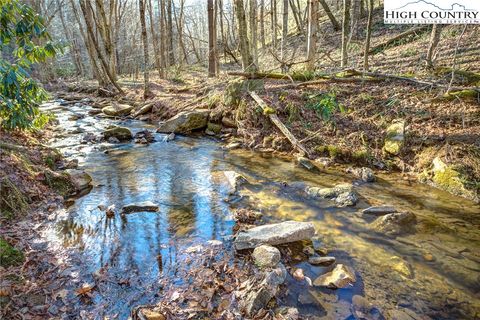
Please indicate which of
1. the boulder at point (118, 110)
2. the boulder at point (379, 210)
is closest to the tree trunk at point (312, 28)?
the boulder at point (379, 210)

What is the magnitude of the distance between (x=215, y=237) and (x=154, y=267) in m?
0.98

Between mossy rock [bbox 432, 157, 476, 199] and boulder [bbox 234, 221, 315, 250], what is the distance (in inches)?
126

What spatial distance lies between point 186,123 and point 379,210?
696 centimetres

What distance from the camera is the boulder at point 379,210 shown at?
494cm

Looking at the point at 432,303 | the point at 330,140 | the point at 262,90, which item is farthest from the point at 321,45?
the point at 432,303

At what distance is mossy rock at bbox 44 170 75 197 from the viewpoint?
Answer: 550 centimetres

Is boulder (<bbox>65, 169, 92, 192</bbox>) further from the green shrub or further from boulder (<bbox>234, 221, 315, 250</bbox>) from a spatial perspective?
boulder (<bbox>234, 221, 315, 250</bbox>)

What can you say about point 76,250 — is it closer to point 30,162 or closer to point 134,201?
point 134,201

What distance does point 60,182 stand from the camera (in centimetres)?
568

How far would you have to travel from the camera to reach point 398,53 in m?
12.0

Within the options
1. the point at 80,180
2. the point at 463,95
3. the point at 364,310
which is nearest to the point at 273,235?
the point at 364,310

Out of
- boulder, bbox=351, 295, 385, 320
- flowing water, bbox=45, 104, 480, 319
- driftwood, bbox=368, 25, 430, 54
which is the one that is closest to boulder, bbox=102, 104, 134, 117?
flowing water, bbox=45, 104, 480, 319

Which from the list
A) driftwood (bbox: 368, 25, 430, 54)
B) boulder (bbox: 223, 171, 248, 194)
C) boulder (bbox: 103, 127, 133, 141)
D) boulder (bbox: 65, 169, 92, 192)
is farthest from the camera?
driftwood (bbox: 368, 25, 430, 54)

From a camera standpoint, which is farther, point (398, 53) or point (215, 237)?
point (398, 53)
